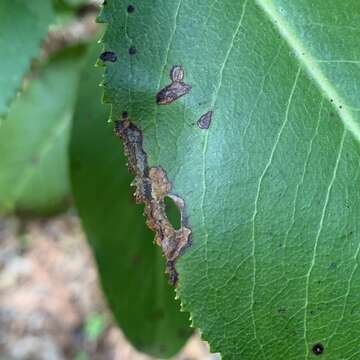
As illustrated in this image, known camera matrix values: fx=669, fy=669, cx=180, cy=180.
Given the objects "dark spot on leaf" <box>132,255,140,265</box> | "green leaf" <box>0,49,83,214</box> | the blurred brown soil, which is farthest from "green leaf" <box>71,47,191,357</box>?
the blurred brown soil

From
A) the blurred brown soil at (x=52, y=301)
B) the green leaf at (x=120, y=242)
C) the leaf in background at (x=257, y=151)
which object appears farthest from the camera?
the blurred brown soil at (x=52, y=301)

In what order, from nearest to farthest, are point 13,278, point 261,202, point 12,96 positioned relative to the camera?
point 261,202
point 12,96
point 13,278

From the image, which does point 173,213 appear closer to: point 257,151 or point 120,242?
point 257,151

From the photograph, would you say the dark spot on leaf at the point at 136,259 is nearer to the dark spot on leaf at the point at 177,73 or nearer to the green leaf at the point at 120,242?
the green leaf at the point at 120,242

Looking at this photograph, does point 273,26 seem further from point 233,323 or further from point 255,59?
point 233,323

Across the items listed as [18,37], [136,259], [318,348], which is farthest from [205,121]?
[136,259]

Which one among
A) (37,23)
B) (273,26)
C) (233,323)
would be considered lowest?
(233,323)

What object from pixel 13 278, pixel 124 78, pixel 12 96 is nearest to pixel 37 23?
pixel 12 96

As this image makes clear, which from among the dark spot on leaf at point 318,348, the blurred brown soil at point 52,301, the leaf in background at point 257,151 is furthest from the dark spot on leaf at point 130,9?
the blurred brown soil at point 52,301
